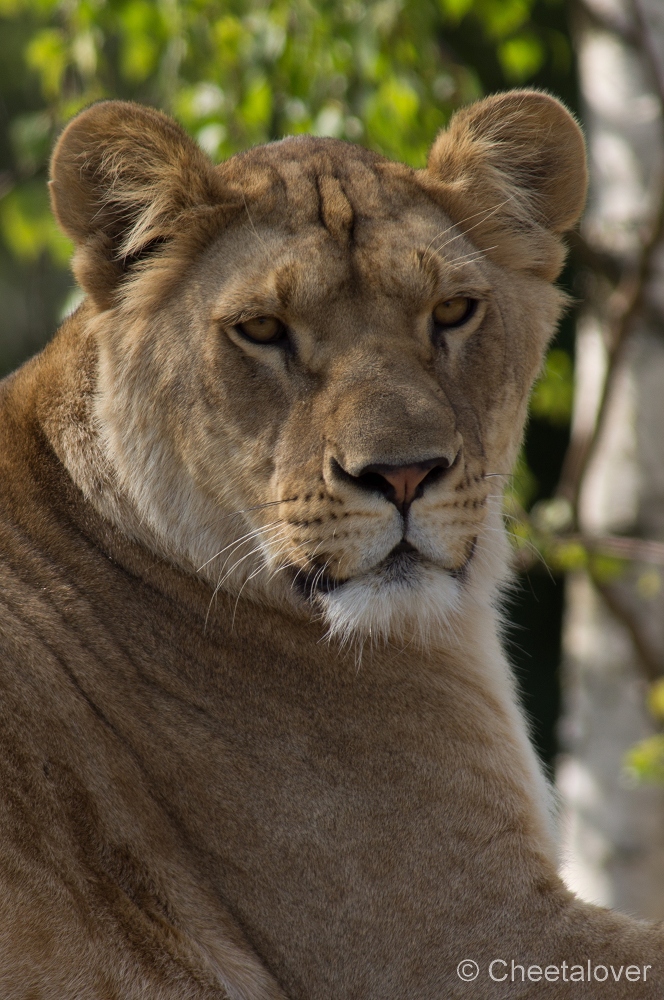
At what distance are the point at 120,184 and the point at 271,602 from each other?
48.0 inches

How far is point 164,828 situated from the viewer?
9.71 feet

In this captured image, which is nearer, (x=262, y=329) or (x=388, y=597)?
(x=388, y=597)

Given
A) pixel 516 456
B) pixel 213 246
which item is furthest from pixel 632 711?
pixel 213 246

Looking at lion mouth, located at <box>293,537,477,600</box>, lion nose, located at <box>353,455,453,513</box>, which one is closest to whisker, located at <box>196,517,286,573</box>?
lion mouth, located at <box>293,537,477,600</box>

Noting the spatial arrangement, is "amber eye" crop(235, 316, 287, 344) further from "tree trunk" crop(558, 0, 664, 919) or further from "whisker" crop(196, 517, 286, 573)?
"tree trunk" crop(558, 0, 664, 919)

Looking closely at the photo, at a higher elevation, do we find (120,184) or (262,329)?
(120,184)

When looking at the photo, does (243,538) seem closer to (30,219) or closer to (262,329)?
(262,329)

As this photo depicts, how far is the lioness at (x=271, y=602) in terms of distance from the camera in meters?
2.88

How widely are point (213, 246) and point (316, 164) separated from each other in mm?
411

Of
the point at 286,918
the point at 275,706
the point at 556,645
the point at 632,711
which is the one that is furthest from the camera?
the point at 556,645

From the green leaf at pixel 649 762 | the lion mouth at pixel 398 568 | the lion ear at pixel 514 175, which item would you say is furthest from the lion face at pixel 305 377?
the green leaf at pixel 649 762

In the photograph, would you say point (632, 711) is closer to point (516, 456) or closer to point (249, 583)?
point (516, 456)

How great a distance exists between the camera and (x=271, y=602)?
10.8ft

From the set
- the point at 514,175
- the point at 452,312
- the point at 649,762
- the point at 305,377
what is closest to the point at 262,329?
the point at 305,377
